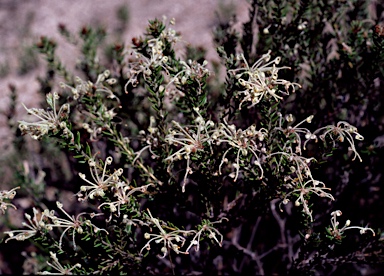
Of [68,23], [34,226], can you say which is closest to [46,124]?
[34,226]

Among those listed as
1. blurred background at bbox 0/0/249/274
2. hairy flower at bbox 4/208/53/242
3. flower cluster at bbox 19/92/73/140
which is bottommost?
hairy flower at bbox 4/208/53/242

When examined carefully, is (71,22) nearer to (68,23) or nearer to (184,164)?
(68,23)

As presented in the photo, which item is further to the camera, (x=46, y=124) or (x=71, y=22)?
(x=71, y=22)

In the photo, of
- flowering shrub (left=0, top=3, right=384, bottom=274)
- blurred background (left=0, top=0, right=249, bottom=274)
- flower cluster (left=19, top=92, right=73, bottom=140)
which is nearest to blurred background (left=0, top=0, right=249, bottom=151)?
blurred background (left=0, top=0, right=249, bottom=274)

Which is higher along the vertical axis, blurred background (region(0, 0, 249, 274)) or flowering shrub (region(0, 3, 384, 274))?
blurred background (region(0, 0, 249, 274))

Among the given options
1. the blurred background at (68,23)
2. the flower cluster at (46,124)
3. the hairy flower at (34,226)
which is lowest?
the hairy flower at (34,226)

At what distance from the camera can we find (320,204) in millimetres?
2156

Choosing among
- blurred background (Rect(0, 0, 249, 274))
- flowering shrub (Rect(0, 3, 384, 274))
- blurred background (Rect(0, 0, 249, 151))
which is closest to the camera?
flowering shrub (Rect(0, 3, 384, 274))

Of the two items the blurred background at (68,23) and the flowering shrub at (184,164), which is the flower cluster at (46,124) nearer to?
the flowering shrub at (184,164)

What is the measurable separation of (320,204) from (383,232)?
0.39 m

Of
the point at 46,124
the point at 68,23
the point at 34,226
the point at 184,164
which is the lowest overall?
the point at 34,226

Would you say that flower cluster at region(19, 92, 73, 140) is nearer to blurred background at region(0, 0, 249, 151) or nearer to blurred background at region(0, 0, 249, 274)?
blurred background at region(0, 0, 249, 274)

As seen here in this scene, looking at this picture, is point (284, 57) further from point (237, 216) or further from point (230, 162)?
point (237, 216)

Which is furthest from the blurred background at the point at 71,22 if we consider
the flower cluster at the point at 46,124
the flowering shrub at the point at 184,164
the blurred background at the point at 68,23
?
the flower cluster at the point at 46,124
